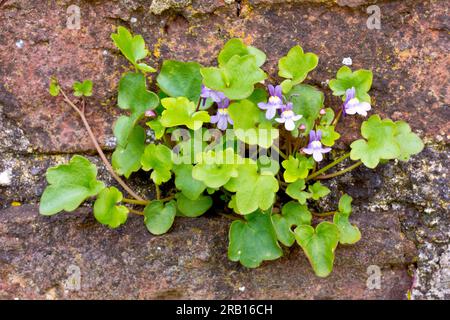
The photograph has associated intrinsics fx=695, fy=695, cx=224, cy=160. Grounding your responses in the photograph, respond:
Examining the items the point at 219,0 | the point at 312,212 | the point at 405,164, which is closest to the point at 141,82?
the point at 219,0

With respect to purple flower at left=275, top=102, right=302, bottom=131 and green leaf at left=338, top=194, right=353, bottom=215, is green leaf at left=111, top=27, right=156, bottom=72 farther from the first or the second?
green leaf at left=338, top=194, right=353, bottom=215

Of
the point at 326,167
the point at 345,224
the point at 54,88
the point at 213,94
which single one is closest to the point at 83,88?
the point at 54,88

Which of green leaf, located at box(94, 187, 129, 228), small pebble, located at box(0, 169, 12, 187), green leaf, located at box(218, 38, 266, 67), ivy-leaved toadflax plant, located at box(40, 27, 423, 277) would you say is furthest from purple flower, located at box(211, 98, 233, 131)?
small pebble, located at box(0, 169, 12, 187)

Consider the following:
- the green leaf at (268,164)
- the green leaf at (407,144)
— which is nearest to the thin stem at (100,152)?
the green leaf at (268,164)
